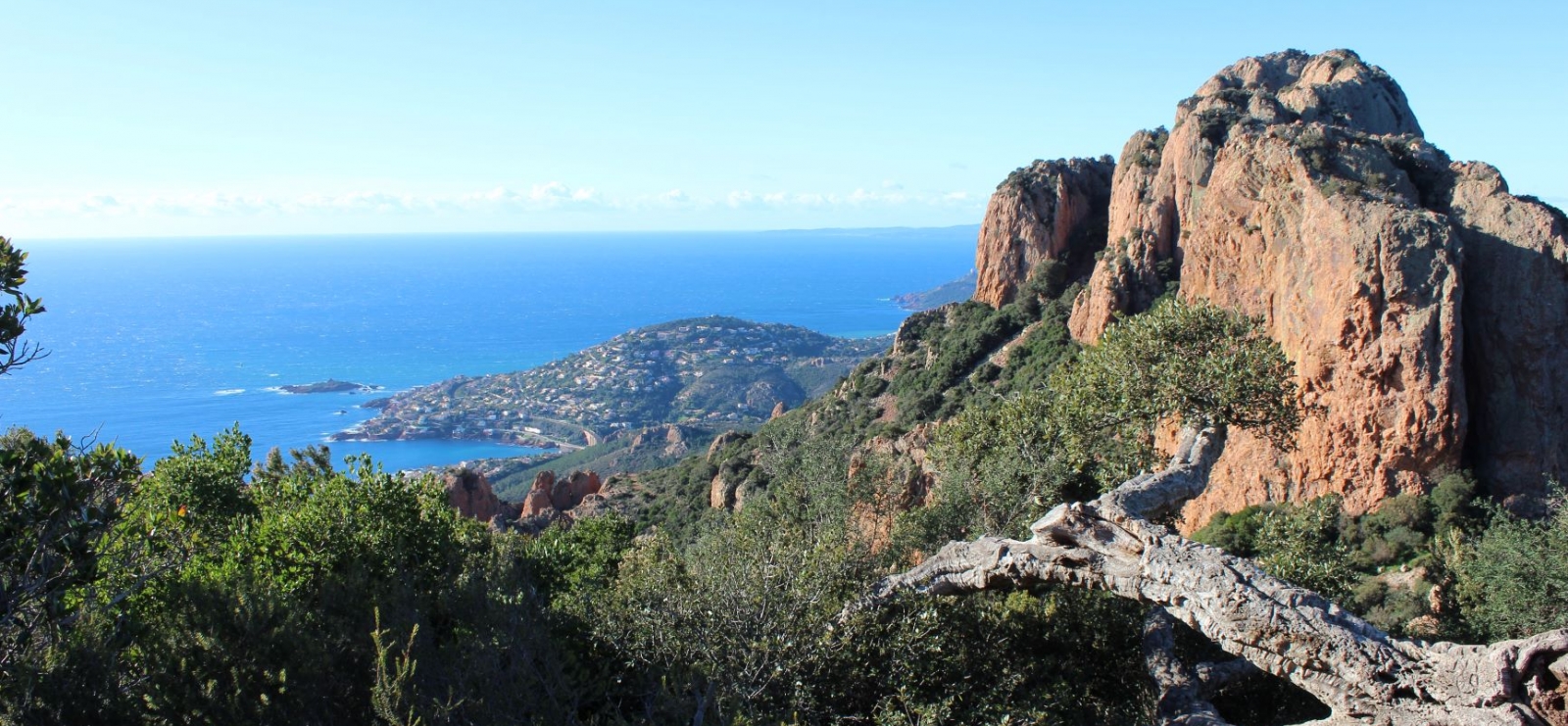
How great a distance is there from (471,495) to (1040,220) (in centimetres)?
2828

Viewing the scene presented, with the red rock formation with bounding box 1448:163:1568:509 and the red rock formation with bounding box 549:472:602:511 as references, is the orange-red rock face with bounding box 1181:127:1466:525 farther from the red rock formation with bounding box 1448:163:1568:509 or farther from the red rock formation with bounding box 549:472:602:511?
the red rock formation with bounding box 549:472:602:511

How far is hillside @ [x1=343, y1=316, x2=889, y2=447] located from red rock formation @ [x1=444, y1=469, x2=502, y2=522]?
44730 millimetres

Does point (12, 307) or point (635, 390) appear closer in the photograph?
point (12, 307)

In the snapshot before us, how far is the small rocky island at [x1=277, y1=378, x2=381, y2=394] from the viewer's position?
Answer: 114169mm

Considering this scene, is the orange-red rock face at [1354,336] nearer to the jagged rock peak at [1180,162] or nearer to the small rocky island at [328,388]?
the jagged rock peak at [1180,162]

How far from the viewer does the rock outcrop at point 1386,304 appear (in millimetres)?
17984

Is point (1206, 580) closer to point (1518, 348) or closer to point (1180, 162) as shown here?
point (1518, 348)

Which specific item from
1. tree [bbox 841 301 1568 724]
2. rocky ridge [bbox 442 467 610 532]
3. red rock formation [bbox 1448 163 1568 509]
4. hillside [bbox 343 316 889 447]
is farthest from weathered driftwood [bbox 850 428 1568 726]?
hillside [bbox 343 316 889 447]

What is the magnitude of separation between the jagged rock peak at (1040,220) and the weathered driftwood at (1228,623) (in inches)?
1280

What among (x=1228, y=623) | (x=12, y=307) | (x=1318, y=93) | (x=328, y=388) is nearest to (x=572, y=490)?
(x=12, y=307)

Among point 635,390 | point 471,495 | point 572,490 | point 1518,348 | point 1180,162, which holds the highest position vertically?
point 1180,162

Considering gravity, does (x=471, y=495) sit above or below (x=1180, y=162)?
below

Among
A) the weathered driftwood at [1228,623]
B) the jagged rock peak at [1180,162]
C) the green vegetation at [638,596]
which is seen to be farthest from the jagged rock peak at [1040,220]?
the weathered driftwood at [1228,623]

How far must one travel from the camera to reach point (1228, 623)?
723 cm
